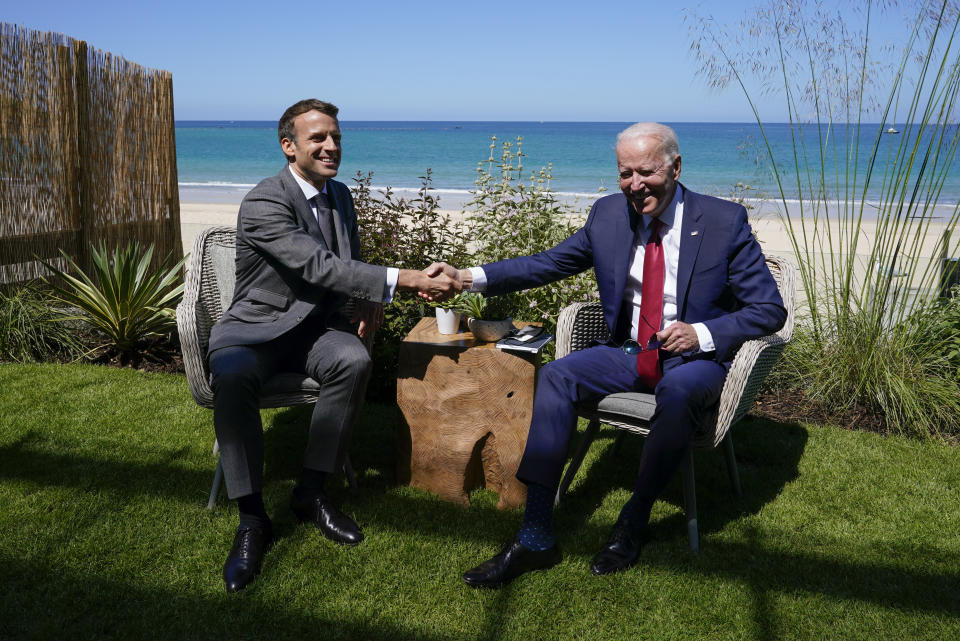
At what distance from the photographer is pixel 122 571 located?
2.52 metres

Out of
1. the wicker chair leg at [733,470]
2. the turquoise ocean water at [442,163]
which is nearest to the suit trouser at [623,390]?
the wicker chair leg at [733,470]

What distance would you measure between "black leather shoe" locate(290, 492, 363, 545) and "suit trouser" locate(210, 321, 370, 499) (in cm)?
13

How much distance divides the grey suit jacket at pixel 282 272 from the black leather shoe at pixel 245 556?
2.32 feet

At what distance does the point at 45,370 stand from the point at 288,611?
294 centimetres

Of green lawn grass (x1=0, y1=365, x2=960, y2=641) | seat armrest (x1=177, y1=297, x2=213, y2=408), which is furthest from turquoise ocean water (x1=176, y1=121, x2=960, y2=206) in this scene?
seat armrest (x1=177, y1=297, x2=213, y2=408)

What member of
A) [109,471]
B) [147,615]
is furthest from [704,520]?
[109,471]

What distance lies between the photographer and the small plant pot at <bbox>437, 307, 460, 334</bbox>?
3.19 meters

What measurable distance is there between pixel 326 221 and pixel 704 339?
62.4 inches

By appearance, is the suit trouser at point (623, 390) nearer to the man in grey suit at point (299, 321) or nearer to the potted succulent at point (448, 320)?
the potted succulent at point (448, 320)

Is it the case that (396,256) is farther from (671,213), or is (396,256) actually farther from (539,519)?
(539,519)

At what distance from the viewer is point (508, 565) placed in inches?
101

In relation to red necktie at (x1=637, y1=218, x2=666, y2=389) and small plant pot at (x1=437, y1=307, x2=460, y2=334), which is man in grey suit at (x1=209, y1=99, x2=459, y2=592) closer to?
small plant pot at (x1=437, y1=307, x2=460, y2=334)

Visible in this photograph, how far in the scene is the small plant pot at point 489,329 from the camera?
307 cm

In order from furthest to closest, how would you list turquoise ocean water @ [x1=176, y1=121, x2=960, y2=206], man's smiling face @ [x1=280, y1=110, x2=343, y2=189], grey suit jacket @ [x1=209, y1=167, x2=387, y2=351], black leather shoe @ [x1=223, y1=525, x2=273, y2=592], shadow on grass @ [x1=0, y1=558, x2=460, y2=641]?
turquoise ocean water @ [x1=176, y1=121, x2=960, y2=206]
man's smiling face @ [x1=280, y1=110, x2=343, y2=189]
grey suit jacket @ [x1=209, y1=167, x2=387, y2=351]
black leather shoe @ [x1=223, y1=525, x2=273, y2=592]
shadow on grass @ [x1=0, y1=558, x2=460, y2=641]
